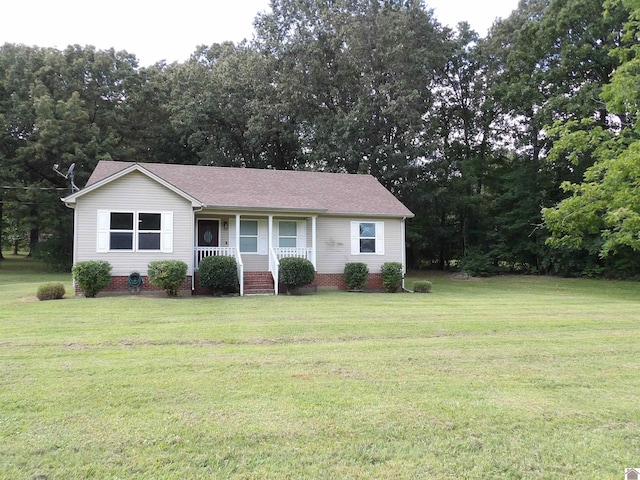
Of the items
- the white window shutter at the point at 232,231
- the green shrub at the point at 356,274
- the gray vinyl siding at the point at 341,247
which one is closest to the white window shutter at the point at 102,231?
the white window shutter at the point at 232,231

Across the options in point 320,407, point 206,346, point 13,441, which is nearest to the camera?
point 13,441

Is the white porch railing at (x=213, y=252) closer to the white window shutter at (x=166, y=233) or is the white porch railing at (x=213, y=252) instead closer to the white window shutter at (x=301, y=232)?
the white window shutter at (x=166, y=233)

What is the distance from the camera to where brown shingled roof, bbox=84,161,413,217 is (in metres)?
16.0

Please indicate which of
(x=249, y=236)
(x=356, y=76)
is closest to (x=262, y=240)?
(x=249, y=236)

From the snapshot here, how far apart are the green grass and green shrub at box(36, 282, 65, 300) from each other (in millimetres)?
4442

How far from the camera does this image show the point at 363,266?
1659 centimetres

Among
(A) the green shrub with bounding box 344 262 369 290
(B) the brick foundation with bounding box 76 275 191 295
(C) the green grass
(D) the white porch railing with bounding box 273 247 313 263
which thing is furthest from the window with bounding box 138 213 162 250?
(A) the green shrub with bounding box 344 262 369 290

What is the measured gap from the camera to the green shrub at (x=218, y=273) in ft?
46.8

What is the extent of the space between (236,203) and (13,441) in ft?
41.0

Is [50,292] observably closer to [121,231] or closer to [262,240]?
[121,231]

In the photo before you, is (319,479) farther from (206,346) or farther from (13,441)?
(206,346)

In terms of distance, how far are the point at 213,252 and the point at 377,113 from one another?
49.3ft

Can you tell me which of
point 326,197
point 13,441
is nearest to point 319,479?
point 13,441

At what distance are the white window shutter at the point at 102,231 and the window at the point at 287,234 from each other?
605 centimetres
